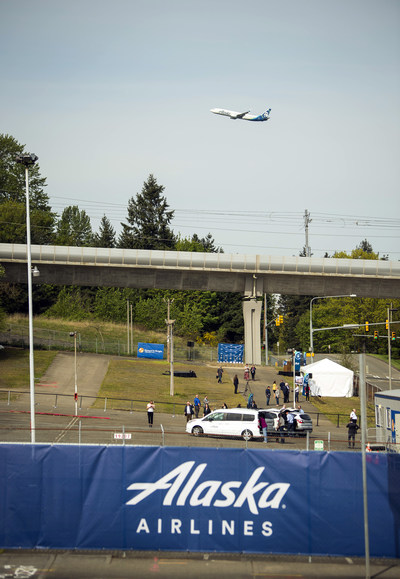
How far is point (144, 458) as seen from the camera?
13.8 metres

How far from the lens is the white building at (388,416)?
2491cm

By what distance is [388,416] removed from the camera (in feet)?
85.3

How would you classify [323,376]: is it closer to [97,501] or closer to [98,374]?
[98,374]

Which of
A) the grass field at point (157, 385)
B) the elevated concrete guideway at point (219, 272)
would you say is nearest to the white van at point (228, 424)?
the grass field at point (157, 385)

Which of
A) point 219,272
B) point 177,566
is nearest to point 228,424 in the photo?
point 177,566

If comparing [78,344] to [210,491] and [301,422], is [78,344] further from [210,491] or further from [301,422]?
[210,491]

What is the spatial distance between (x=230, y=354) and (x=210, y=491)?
191ft

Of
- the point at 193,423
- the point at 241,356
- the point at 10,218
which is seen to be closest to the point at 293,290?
the point at 241,356

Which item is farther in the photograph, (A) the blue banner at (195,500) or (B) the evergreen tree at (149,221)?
(B) the evergreen tree at (149,221)

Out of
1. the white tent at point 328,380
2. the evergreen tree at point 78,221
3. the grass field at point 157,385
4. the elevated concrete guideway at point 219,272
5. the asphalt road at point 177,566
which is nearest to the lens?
the asphalt road at point 177,566

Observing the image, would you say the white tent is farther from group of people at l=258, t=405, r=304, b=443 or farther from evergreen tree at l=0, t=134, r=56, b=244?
evergreen tree at l=0, t=134, r=56, b=244

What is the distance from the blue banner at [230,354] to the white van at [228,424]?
40.6 meters

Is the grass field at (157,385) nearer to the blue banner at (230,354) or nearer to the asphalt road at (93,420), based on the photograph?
the asphalt road at (93,420)

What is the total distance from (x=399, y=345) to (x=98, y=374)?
6392 centimetres
